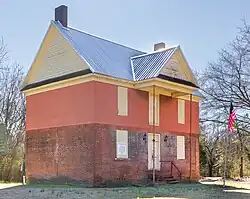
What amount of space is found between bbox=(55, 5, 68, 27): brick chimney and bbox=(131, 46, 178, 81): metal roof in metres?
4.76

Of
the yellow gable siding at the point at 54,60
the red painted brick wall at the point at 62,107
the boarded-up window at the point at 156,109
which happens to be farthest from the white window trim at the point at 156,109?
the yellow gable siding at the point at 54,60

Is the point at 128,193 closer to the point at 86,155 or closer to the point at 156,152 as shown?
the point at 86,155

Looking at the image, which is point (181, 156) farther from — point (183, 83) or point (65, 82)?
point (65, 82)

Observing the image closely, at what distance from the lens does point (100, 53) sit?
23.8 m

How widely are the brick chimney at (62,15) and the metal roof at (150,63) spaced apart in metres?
4.76

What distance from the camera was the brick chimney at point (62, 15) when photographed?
81.4 ft

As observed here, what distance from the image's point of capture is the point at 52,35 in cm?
2445

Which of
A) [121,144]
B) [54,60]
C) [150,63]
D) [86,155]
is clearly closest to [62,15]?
[54,60]

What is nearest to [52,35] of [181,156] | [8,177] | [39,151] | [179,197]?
[39,151]

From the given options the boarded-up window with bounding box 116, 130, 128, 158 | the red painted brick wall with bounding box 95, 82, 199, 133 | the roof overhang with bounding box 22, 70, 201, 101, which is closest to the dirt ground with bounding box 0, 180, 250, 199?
the boarded-up window with bounding box 116, 130, 128, 158

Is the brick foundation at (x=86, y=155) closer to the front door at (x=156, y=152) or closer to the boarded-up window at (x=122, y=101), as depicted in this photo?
the front door at (x=156, y=152)

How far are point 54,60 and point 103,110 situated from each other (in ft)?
16.6

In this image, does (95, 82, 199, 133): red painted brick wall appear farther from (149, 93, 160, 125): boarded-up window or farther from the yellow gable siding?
the yellow gable siding

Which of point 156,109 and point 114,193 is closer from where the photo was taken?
point 114,193
